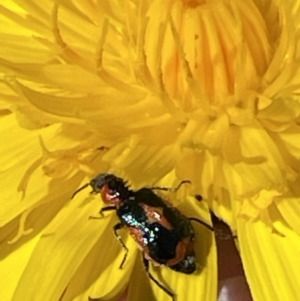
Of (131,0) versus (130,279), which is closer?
(130,279)

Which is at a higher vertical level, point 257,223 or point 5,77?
point 5,77

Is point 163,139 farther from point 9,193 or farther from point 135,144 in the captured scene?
point 9,193

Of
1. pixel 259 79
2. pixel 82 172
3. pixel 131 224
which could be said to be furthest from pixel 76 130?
pixel 259 79

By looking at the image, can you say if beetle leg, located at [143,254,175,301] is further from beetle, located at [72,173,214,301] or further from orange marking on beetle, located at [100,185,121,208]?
orange marking on beetle, located at [100,185,121,208]

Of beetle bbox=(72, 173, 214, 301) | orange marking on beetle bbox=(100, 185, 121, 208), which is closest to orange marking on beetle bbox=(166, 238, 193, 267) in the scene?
beetle bbox=(72, 173, 214, 301)

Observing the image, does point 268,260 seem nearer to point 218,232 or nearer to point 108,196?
point 218,232

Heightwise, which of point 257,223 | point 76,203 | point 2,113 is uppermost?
point 2,113
